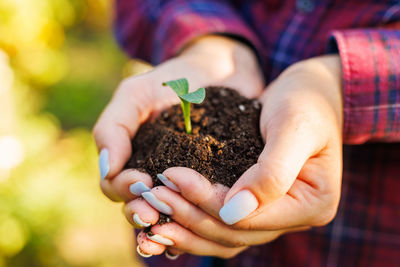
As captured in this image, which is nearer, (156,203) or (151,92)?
(156,203)

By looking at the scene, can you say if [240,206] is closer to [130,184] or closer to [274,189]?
[274,189]

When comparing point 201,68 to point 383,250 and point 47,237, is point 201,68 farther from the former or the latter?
point 47,237

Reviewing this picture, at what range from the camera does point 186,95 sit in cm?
99

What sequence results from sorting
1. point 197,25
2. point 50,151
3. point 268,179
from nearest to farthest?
point 268,179
point 197,25
point 50,151

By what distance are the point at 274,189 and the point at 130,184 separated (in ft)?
1.29

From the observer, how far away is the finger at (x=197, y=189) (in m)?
0.90

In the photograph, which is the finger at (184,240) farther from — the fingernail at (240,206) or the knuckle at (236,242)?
the fingernail at (240,206)

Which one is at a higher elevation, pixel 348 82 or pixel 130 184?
pixel 348 82

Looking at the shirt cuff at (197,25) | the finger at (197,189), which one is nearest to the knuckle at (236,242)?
the finger at (197,189)

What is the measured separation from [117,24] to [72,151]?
67.1 inches

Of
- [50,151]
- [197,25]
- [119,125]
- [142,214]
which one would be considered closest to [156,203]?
[142,214]

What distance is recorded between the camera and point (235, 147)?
3.50ft

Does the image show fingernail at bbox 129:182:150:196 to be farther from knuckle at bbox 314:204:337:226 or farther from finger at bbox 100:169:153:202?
knuckle at bbox 314:204:337:226

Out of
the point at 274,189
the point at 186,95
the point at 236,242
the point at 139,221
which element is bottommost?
the point at 236,242
